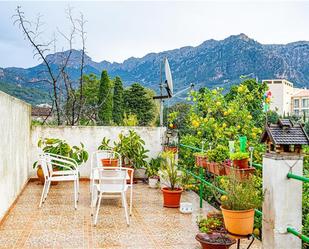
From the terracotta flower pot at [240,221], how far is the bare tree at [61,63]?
690cm

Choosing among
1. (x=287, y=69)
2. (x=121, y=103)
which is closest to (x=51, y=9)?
(x=121, y=103)

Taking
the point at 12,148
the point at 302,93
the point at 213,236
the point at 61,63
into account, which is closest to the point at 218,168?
the point at 213,236

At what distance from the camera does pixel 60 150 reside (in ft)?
24.8

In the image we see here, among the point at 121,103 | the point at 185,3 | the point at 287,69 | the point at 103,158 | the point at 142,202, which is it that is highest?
the point at 287,69

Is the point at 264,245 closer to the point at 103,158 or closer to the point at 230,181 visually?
the point at 230,181

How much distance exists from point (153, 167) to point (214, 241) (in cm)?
452

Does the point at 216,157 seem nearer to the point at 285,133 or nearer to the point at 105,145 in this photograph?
the point at 285,133

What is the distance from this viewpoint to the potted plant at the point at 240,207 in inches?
128

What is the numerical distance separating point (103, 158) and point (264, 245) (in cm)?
436

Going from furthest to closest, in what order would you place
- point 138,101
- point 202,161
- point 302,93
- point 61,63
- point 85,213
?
point 302,93
point 138,101
point 61,63
point 85,213
point 202,161

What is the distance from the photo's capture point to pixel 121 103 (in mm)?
36844

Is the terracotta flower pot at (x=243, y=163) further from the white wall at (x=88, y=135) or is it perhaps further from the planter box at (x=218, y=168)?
the white wall at (x=88, y=135)

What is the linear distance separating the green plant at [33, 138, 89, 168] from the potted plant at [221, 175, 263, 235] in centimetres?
484

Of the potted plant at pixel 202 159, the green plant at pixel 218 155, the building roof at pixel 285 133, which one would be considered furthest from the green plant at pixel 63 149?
the building roof at pixel 285 133
